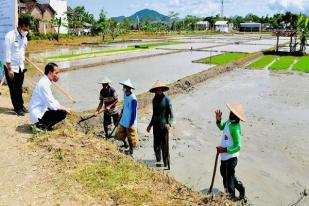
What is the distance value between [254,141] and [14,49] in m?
4.88

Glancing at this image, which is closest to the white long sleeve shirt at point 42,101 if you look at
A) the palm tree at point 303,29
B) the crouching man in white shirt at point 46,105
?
the crouching man in white shirt at point 46,105

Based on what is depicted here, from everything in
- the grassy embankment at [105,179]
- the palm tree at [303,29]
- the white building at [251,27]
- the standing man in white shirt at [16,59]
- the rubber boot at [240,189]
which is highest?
the white building at [251,27]

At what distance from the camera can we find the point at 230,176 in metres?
5.24

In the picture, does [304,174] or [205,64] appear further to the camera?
[205,64]

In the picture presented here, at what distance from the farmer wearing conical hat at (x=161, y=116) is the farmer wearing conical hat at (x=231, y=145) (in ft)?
3.76

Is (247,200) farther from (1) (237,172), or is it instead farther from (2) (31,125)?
(2) (31,125)

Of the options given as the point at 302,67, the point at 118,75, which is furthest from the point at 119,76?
the point at 302,67

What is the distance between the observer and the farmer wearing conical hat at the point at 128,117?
650cm

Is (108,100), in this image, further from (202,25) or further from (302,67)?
(202,25)

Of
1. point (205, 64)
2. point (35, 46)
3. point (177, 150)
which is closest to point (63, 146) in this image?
point (177, 150)

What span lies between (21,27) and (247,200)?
15.5ft

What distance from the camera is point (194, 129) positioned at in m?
9.02

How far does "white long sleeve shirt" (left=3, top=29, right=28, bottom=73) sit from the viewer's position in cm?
722

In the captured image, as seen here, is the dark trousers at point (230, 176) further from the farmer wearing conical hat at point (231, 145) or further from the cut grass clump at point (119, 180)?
the cut grass clump at point (119, 180)
